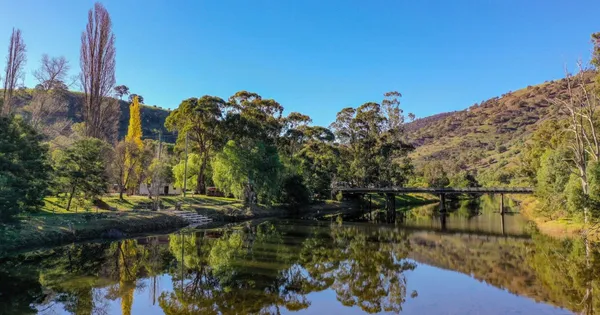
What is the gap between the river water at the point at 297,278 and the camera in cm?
1212

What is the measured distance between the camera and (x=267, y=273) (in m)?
16.9

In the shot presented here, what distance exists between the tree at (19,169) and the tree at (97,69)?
13.4 meters

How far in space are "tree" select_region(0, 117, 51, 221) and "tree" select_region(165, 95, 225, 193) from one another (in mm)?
24274

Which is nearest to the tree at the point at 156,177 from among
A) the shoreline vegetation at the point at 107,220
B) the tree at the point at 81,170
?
the shoreline vegetation at the point at 107,220

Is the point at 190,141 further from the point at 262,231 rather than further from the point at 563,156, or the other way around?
the point at 563,156

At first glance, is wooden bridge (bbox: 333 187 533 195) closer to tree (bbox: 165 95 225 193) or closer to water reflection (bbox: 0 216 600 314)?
water reflection (bbox: 0 216 600 314)

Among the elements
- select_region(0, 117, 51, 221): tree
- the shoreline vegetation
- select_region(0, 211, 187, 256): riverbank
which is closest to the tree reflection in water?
select_region(0, 211, 187, 256): riverbank

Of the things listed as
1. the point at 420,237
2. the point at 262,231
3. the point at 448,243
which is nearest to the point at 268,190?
the point at 262,231

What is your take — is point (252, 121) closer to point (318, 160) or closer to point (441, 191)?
point (318, 160)

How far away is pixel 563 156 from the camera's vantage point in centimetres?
3766

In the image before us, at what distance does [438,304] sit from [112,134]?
53.1m

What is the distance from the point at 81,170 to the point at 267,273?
19.7 meters

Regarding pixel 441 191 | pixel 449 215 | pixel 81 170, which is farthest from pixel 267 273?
pixel 441 191

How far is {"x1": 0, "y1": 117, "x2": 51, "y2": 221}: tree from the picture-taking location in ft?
57.2
